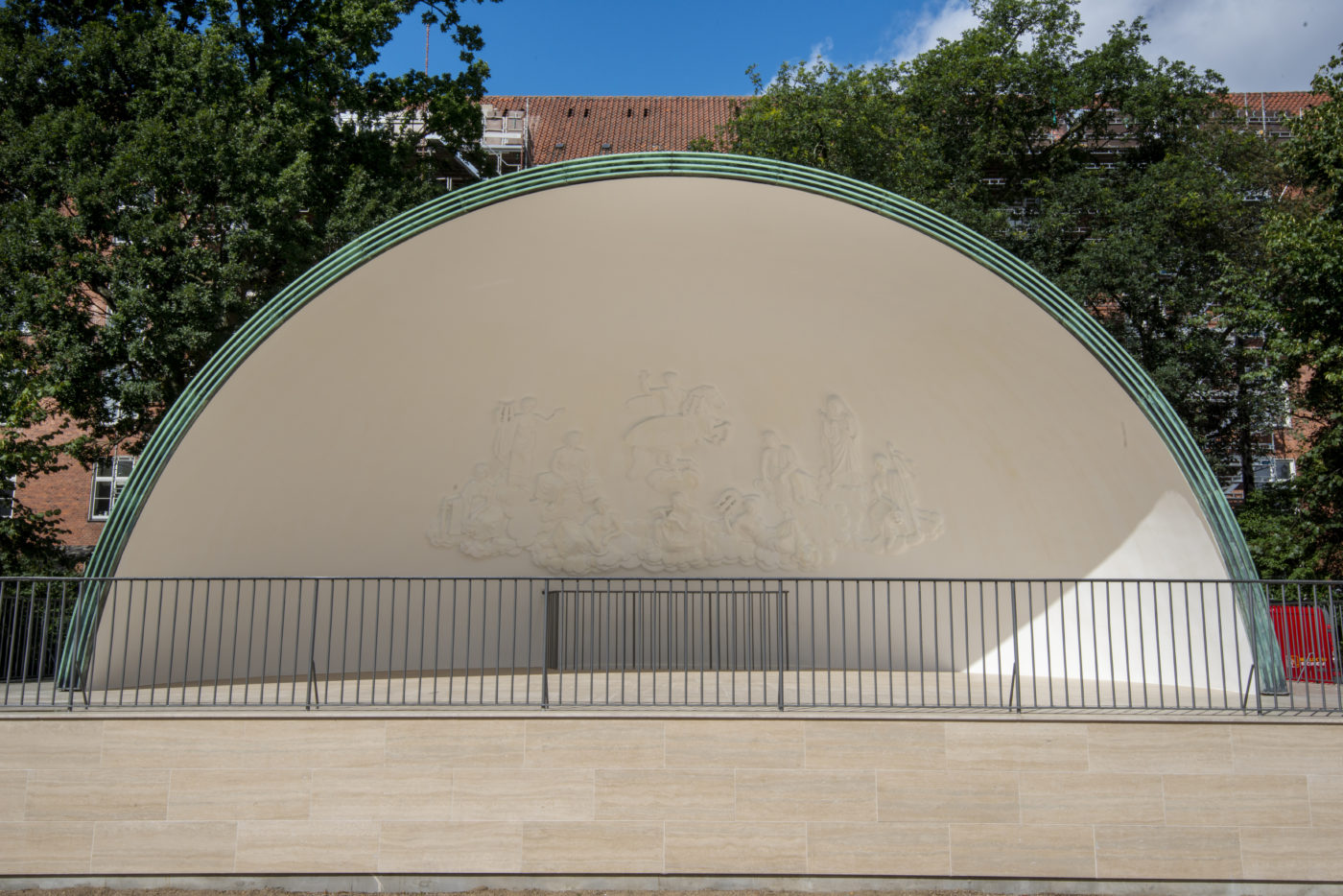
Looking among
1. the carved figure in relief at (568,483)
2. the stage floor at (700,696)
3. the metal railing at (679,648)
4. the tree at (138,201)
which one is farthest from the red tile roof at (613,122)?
the stage floor at (700,696)

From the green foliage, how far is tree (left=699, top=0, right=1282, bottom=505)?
0.04 meters

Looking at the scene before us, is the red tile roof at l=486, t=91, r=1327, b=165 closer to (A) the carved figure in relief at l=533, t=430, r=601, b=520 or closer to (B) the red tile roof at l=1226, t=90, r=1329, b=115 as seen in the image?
(B) the red tile roof at l=1226, t=90, r=1329, b=115

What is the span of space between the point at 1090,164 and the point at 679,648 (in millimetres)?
18660

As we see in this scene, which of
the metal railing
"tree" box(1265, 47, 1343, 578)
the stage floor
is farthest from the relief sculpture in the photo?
"tree" box(1265, 47, 1343, 578)

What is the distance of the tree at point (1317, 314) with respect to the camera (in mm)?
15969

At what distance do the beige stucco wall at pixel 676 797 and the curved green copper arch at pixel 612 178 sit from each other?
2337 millimetres

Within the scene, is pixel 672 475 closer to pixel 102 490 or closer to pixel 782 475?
pixel 782 475

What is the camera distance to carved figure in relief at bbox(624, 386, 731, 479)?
44.6 feet

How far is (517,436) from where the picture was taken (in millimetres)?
13383

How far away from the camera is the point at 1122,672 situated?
1131 centimetres

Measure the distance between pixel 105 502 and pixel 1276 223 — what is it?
87.1ft

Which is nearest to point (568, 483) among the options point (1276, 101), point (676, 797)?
point (676, 797)

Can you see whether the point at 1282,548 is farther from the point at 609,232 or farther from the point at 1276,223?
the point at 609,232

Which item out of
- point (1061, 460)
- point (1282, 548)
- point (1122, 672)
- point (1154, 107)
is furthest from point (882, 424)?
point (1154, 107)
